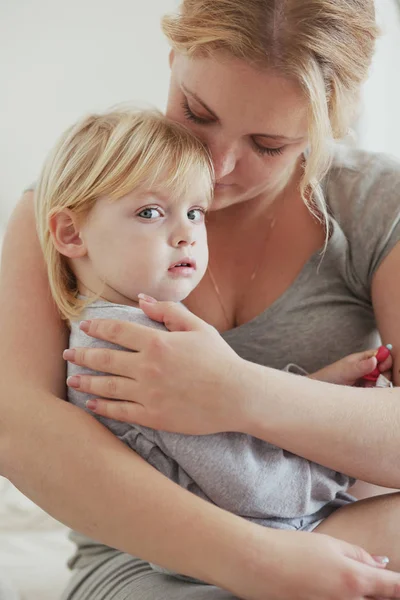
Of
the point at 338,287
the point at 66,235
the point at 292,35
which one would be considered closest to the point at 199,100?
the point at 292,35

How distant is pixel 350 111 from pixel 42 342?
607mm

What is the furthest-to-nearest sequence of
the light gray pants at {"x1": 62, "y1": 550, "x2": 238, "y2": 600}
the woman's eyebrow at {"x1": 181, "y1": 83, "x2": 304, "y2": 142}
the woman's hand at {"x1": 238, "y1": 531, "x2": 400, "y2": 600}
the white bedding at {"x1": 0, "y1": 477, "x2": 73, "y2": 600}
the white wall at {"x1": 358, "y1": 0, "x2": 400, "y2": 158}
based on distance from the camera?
the white wall at {"x1": 358, "y1": 0, "x2": 400, "y2": 158}, the white bedding at {"x1": 0, "y1": 477, "x2": 73, "y2": 600}, the woman's eyebrow at {"x1": 181, "y1": 83, "x2": 304, "y2": 142}, the light gray pants at {"x1": 62, "y1": 550, "x2": 238, "y2": 600}, the woman's hand at {"x1": 238, "y1": 531, "x2": 400, "y2": 600}

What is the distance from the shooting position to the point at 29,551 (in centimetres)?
174

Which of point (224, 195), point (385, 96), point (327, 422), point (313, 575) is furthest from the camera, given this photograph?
point (385, 96)

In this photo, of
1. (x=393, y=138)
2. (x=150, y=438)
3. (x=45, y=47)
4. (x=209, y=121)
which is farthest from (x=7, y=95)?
(x=150, y=438)

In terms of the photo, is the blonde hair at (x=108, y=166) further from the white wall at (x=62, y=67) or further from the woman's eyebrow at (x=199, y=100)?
the white wall at (x=62, y=67)

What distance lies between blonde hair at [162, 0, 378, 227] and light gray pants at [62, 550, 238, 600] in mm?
669

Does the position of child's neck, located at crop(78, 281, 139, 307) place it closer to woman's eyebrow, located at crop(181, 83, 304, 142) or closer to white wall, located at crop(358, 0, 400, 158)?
woman's eyebrow, located at crop(181, 83, 304, 142)

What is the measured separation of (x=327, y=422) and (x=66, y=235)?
471 millimetres

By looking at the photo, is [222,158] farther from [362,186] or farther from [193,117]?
[362,186]

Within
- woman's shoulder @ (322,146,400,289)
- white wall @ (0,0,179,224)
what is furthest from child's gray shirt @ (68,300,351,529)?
white wall @ (0,0,179,224)

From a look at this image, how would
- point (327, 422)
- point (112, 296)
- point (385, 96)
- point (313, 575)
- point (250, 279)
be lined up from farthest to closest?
1. point (385, 96)
2. point (250, 279)
3. point (112, 296)
4. point (327, 422)
5. point (313, 575)

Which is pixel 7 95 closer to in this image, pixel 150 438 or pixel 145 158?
pixel 145 158

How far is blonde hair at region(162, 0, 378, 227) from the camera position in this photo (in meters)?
1.32
